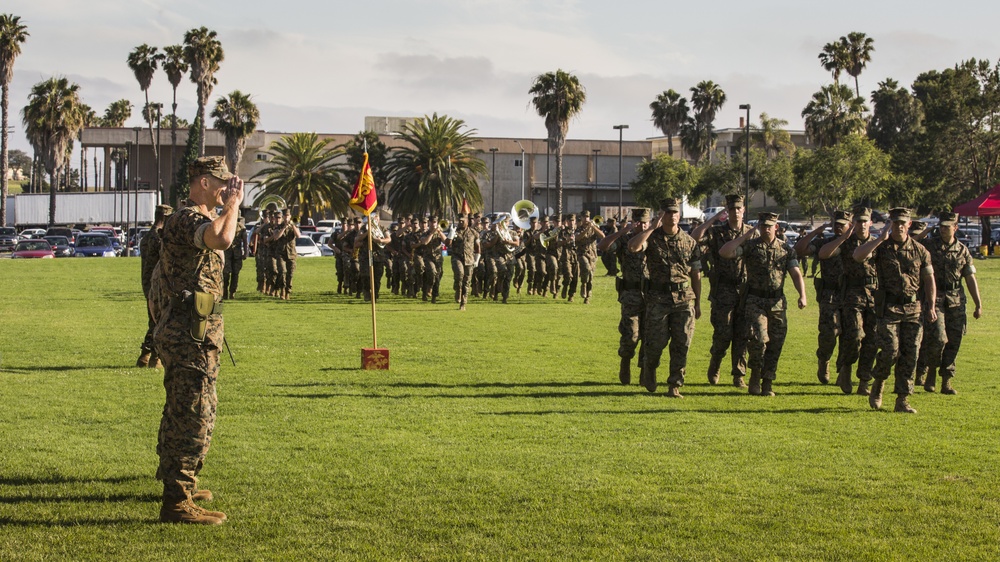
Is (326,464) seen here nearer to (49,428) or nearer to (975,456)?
(49,428)

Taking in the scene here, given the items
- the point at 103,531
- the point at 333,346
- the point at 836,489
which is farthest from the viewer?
the point at 333,346

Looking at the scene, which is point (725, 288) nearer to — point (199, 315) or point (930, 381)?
point (930, 381)

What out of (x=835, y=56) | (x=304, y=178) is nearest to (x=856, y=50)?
(x=835, y=56)

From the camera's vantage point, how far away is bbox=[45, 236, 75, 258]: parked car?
57156mm

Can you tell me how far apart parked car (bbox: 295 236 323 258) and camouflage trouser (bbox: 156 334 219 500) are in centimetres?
4852

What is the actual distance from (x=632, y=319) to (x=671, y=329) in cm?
90

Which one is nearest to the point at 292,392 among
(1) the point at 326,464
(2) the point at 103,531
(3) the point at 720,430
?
(1) the point at 326,464

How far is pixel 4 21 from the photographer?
78.6m

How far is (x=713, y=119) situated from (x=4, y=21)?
185 feet

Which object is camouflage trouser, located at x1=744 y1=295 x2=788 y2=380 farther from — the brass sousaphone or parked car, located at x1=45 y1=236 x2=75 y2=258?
parked car, located at x1=45 y1=236 x2=75 y2=258

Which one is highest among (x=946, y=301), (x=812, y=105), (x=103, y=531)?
(x=812, y=105)

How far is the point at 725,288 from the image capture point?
13242mm

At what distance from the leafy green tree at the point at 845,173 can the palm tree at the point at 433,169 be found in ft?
80.1

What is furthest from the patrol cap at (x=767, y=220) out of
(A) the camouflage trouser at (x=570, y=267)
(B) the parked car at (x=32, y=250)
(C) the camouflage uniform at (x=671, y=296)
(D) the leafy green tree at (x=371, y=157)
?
(D) the leafy green tree at (x=371, y=157)
